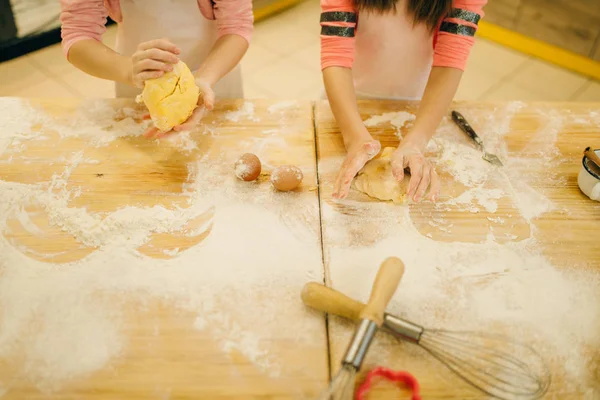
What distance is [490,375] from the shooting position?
0.72 m

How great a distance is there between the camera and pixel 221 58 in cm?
120

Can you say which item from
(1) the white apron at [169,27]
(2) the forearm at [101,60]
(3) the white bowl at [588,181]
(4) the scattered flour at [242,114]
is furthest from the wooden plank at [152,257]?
(3) the white bowl at [588,181]

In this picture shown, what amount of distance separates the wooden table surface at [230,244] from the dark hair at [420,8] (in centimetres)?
22

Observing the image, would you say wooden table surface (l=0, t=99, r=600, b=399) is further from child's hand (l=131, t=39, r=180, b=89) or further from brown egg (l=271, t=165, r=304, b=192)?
child's hand (l=131, t=39, r=180, b=89)

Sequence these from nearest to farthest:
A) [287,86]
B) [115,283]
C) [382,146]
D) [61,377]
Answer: [61,377] < [115,283] < [382,146] < [287,86]

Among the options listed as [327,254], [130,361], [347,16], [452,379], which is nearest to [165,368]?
[130,361]

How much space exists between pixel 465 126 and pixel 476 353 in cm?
61

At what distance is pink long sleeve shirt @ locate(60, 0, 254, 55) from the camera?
3.62 feet

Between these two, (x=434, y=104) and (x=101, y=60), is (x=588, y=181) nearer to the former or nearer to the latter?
(x=434, y=104)

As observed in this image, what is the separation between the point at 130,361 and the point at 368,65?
1022mm

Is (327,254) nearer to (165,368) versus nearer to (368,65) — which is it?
(165,368)

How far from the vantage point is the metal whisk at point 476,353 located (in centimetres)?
71

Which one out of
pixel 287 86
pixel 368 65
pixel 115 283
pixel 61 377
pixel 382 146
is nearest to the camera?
pixel 61 377

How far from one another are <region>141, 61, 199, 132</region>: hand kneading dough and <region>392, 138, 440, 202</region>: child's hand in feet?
Result: 1.61
